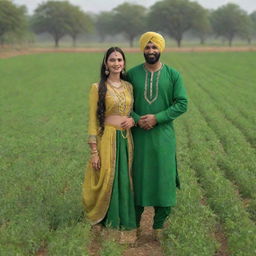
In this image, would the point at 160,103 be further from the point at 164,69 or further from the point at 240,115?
the point at 240,115

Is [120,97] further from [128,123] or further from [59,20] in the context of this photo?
[59,20]

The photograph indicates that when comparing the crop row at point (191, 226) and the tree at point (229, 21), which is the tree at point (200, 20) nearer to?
the tree at point (229, 21)

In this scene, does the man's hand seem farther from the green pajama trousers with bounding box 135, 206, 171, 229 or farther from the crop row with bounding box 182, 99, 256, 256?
the crop row with bounding box 182, 99, 256, 256

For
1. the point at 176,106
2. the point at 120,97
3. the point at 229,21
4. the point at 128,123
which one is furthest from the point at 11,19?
the point at 176,106

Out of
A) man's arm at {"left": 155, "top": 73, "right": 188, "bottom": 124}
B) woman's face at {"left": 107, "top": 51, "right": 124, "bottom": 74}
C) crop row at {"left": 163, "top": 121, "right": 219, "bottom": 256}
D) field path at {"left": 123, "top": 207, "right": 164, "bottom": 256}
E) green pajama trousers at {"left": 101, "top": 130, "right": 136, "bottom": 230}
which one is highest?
woman's face at {"left": 107, "top": 51, "right": 124, "bottom": 74}

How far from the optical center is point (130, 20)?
118000mm

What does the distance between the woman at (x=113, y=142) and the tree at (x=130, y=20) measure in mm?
109803

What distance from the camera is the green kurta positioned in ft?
18.5

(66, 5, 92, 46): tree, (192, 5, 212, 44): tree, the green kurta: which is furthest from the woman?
(66, 5, 92, 46): tree

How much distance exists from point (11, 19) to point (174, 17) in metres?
39.2

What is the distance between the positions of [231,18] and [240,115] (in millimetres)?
103449

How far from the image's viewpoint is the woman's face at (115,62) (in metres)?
5.61

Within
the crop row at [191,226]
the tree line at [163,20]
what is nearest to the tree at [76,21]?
the tree line at [163,20]

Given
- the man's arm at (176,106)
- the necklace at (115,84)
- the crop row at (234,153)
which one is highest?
the necklace at (115,84)
